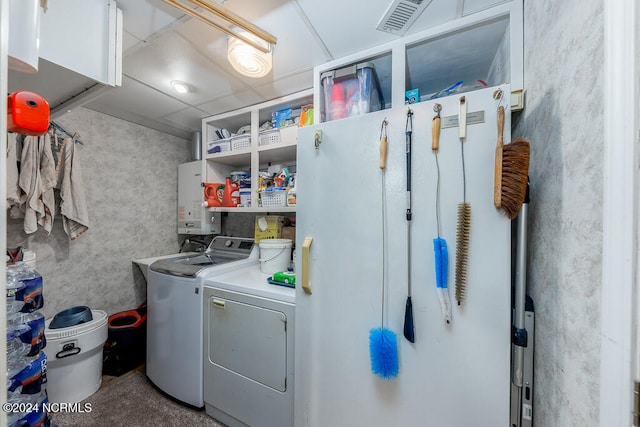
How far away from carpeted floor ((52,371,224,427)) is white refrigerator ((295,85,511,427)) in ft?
3.06

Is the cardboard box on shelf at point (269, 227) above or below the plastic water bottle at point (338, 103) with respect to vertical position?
below

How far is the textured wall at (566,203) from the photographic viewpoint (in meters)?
0.53

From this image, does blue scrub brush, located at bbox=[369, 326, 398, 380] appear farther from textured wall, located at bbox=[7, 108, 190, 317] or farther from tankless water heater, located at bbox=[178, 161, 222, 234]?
textured wall, located at bbox=[7, 108, 190, 317]

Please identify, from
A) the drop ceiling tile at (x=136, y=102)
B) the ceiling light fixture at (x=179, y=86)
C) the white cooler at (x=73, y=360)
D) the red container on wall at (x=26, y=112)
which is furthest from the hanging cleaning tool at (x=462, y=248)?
the white cooler at (x=73, y=360)

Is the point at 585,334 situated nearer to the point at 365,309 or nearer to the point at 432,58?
the point at 365,309

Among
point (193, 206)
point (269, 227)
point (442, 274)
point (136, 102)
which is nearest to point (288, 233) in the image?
point (269, 227)

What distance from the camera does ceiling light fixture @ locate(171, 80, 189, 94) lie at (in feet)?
5.26

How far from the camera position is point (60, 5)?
2.58 ft

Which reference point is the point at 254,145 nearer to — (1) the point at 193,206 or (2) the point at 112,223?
(1) the point at 193,206

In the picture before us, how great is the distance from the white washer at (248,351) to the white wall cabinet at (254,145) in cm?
68

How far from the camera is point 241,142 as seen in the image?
203 cm

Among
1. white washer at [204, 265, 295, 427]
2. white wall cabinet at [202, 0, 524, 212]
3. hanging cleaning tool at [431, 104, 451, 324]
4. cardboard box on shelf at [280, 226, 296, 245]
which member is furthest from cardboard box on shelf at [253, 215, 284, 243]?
hanging cleaning tool at [431, 104, 451, 324]

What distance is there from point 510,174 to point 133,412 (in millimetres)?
2500

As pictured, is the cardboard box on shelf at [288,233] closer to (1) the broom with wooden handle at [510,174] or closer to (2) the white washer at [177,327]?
(2) the white washer at [177,327]
